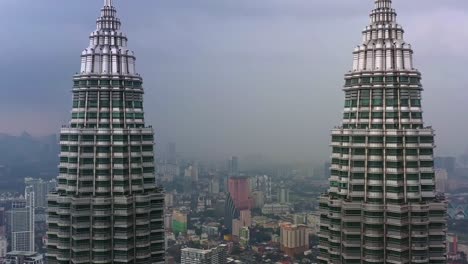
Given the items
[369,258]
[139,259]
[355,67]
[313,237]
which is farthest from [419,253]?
[313,237]

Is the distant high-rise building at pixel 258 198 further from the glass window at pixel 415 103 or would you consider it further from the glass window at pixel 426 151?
the glass window at pixel 415 103

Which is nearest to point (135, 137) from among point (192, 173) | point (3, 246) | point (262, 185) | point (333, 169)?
point (333, 169)

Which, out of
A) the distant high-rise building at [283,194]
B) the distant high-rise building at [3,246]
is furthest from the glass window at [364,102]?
the distant high-rise building at [3,246]

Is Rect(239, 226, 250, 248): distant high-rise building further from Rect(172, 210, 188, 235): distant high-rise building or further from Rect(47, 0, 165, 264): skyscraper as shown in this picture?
Rect(47, 0, 165, 264): skyscraper

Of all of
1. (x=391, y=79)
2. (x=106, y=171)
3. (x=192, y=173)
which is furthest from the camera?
(x=192, y=173)

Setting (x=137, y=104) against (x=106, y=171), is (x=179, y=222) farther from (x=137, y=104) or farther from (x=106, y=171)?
(x=106, y=171)

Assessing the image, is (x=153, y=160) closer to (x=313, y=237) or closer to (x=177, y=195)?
(x=313, y=237)
